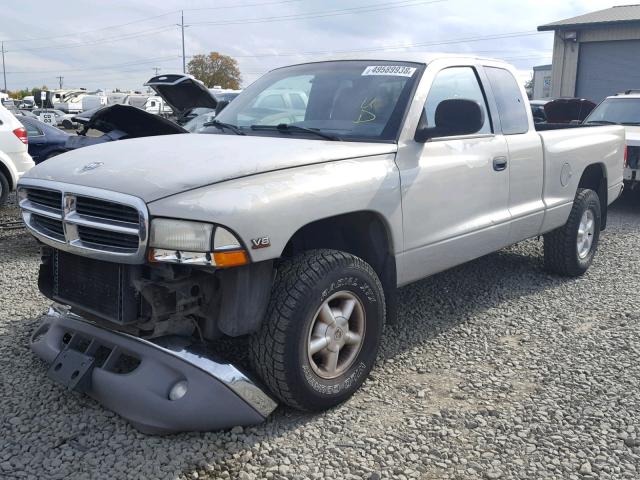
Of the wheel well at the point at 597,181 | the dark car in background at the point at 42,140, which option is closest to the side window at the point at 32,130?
the dark car in background at the point at 42,140

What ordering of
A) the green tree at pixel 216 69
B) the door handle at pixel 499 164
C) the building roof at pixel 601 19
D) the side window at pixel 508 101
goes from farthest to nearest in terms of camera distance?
the green tree at pixel 216 69 → the building roof at pixel 601 19 → the side window at pixel 508 101 → the door handle at pixel 499 164

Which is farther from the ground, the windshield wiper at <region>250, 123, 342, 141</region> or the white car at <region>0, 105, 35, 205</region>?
the windshield wiper at <region>250, 123, 342, 141</region>

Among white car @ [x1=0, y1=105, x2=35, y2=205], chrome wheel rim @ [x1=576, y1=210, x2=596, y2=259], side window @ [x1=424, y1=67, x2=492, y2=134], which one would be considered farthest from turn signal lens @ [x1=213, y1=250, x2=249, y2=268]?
white car @ [x1=0, y1=105, x2=35, y2=205]

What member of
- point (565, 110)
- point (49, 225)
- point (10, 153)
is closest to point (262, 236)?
point (49, 225)

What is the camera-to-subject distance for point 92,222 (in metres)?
3.00

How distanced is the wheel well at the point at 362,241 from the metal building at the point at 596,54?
2248 centimetres

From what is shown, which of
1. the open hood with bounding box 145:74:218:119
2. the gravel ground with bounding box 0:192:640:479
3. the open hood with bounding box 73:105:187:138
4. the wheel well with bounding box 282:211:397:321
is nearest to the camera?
the gravel ground with bounding box 0:192:640:479

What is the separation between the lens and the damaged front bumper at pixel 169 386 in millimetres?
2941

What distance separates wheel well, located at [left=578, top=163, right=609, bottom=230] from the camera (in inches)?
242

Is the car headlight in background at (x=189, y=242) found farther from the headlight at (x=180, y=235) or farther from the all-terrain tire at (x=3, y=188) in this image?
the all-terrain tire at (x=3, y=188)

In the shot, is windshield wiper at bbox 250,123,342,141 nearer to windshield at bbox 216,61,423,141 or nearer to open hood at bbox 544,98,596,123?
windshield at bbox 216,61,423,141

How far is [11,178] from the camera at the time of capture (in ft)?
29.9

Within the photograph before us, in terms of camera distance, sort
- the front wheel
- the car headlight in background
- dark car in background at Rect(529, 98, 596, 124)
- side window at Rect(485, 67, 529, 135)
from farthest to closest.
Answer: dark car in background at Rect(529, 98, 596, 124)
side window at Rect(485, 67, 529, 135)
the front wheel
the car headlight in background

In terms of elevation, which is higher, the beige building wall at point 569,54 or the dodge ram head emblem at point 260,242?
the beige building wall at point 569,54
